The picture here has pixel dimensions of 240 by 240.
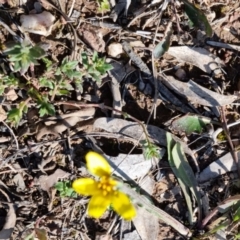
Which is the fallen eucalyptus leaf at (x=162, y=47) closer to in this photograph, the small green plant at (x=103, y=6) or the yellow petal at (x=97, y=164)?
the small green plant at (x=103, y=6)

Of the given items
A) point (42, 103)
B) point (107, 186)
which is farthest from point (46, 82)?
point (107, 186)

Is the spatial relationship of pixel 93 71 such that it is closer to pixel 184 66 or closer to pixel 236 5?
pixel 184 66

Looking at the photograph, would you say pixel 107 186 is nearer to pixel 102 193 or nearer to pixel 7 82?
pixel 102 193

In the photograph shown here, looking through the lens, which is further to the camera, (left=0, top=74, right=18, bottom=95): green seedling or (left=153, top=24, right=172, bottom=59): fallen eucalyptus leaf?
(left=153, top=24, right=172, bottom=59): fallen eucalyptus leaf

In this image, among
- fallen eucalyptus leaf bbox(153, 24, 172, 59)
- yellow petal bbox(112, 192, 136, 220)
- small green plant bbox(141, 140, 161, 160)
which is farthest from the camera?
fallen eucalyptus leaf bbox(153, 24, 172, 59)

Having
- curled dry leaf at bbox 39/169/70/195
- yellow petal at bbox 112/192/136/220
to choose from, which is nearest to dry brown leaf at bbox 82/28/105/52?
curled dry leaf at bbox 39/169/70/195

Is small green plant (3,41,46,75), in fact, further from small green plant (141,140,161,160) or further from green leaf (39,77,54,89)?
small green plant (141,140,161,160)

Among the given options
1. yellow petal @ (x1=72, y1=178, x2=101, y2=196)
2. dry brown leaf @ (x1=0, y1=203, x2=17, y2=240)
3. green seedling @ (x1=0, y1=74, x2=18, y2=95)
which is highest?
green seedling @ (x1=0, y1=74, x2=18, y2=95)

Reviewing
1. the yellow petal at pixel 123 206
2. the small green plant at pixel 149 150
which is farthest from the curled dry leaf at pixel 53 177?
the yellow petal at pixel 123 206
